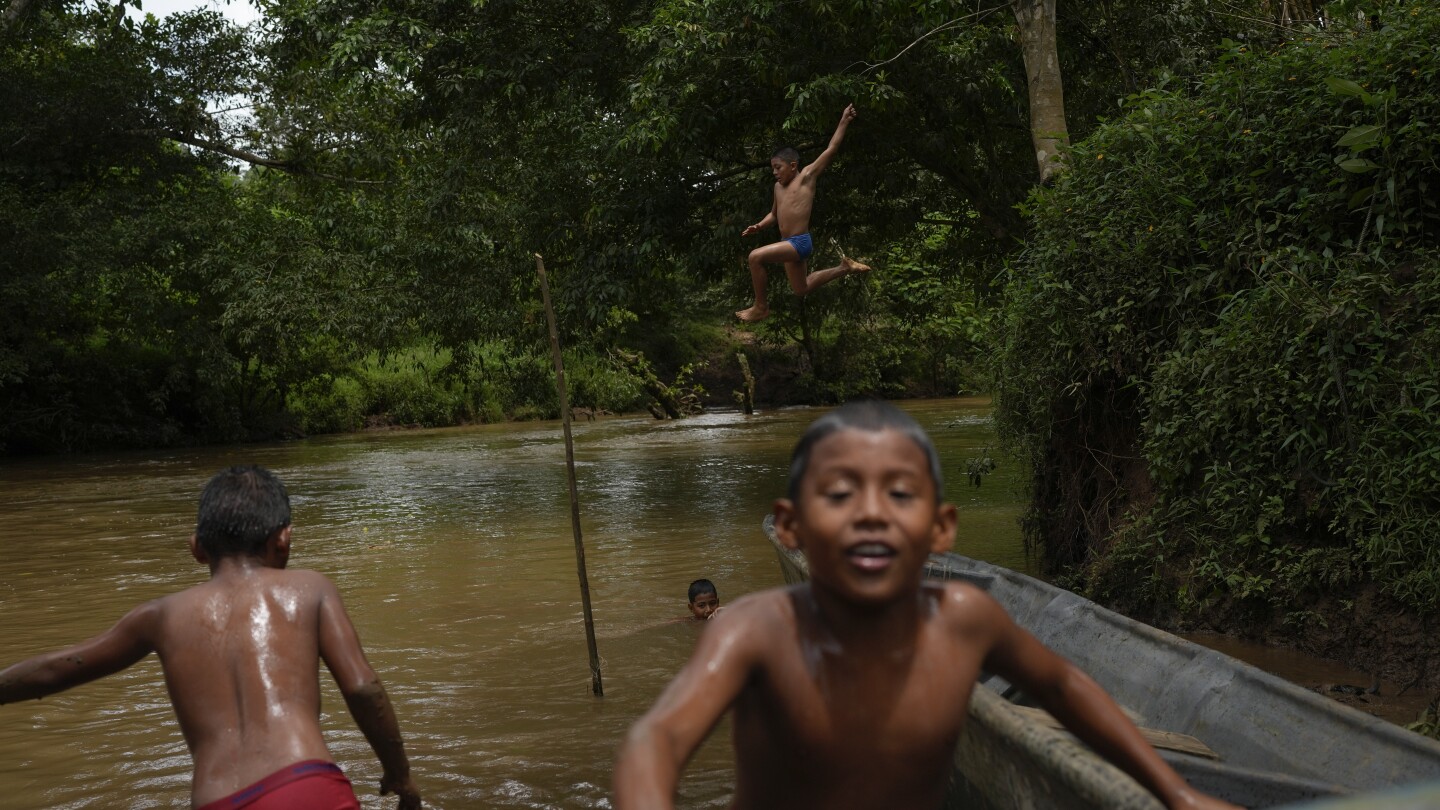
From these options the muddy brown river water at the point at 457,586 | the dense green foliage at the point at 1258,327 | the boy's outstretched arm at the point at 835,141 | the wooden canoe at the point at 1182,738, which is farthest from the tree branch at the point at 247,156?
the wooden canoe at the point at 1182,738

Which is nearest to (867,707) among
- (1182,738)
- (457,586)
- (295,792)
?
(295,792)

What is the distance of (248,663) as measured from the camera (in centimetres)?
294

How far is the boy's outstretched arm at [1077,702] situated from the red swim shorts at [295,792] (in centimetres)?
155

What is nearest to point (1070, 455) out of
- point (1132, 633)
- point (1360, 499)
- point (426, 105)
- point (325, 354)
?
point (1360, 499)

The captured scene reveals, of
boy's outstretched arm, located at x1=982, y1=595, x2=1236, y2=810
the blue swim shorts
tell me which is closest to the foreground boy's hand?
boy's outstretched arm, located at x1=982, y1=595, x2=1236, y2=810

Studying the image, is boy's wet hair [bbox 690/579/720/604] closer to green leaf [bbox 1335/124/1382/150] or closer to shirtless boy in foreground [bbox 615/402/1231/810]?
green leaf [bbox 1335/124/1382/150]

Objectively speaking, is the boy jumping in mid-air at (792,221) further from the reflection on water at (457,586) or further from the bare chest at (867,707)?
the bare chest at (867,707)

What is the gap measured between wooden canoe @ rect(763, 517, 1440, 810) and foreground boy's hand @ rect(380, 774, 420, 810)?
4.99 feet

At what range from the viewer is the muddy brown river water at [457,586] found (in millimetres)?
5793

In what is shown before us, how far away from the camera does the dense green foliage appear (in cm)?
593

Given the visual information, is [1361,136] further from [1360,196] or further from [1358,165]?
[1360,196]

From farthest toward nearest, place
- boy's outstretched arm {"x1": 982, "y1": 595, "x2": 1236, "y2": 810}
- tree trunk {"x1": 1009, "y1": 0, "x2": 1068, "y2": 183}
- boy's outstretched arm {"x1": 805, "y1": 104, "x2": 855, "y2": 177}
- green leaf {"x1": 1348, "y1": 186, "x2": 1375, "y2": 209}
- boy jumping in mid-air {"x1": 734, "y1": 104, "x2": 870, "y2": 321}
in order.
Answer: tree trunk {"x1": 1009, "y1": 0, "x2": 1068, "y2": 183} → boy jumping in mid-air {"x1": 734, "y1": 104, "x2": 870, "y2": 321} → boy's outstretched arm {"x1": 805, "y1": 104, "x2": 855, "y2": 177} → green leaf {"x1": 1348, "y1": 186, "x2": 1375, "y2": 209} → boy's outstretched arm {"x1": 982, "y1": 595, "x2": 1236, "y2": 810}

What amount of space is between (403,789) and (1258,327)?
502cm

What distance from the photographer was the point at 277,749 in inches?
113
